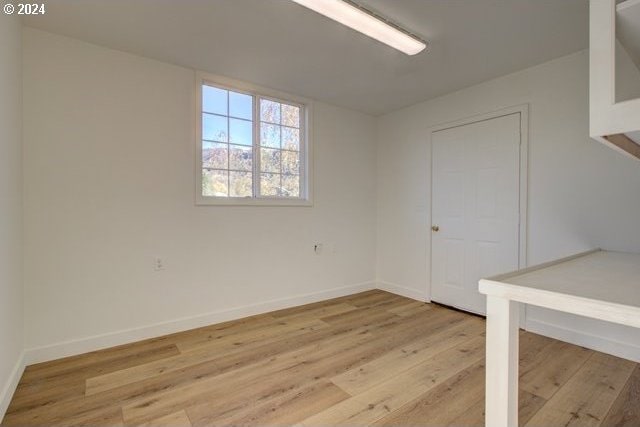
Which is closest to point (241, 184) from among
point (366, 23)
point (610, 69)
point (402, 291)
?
point (366, 23)

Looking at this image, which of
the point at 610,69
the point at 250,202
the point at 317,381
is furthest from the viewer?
the point at 250,202

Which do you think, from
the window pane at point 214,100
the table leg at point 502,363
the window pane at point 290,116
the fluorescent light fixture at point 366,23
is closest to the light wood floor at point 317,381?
the table leg at point 502,363

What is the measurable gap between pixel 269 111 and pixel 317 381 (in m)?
2.75

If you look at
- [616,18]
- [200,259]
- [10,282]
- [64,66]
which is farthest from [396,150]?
[10,282]

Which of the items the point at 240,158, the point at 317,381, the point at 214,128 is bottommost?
the point at 317,381

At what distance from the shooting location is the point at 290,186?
12.0 ft

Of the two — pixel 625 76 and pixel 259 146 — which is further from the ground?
pixel 259 146

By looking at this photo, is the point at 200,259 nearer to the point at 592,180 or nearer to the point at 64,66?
the point at 64,66

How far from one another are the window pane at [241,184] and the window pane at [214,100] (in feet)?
2.11

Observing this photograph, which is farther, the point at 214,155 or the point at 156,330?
the point at 214,155

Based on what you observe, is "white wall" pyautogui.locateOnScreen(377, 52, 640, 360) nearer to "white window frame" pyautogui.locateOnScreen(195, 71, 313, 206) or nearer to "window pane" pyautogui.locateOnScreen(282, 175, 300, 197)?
"white window frame" pyautogui.locateOnScreen(195, 71, 313, 206)

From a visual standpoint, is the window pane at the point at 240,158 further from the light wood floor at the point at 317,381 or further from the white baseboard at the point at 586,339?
the white baseboard at the point at 586,339

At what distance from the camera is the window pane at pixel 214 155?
305cm

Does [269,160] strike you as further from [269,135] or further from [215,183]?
[215,183]
